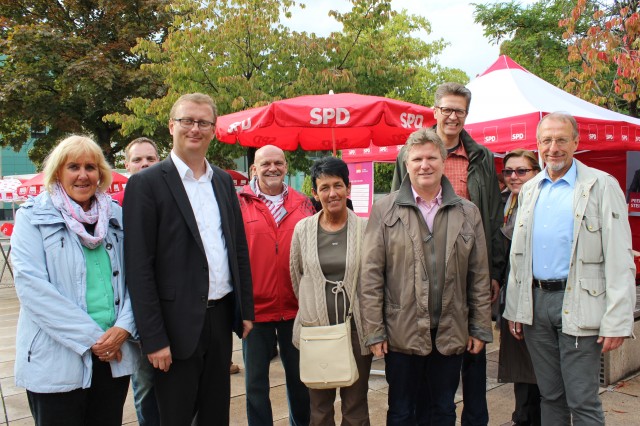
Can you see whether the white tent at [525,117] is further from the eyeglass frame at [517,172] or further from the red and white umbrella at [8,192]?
the red and white umbrella at [8,192]

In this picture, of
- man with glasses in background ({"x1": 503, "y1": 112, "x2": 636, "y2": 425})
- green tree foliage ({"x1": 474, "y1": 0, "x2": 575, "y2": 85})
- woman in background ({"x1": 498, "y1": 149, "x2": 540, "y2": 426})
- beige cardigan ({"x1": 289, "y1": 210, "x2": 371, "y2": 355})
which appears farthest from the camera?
green tree foliage ({"x1": 474, "y1": 0, "x2": 575, "y2": 85})

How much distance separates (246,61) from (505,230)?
10.1 metres

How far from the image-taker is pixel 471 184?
11.0 ft

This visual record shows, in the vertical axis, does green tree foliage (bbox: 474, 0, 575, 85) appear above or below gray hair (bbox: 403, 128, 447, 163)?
above

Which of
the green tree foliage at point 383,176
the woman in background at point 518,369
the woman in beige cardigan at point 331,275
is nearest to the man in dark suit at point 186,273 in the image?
the woman in beige cardigan at point 331,275

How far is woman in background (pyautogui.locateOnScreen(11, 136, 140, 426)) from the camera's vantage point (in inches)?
90.4

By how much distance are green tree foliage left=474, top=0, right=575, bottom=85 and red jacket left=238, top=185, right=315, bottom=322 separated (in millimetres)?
18762

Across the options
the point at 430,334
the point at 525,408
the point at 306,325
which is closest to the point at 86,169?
the point at 306,325

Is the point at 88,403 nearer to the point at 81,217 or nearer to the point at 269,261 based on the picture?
the point at 81,217

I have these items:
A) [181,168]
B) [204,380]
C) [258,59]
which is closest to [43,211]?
[181,168]

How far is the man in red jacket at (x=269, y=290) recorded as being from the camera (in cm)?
336

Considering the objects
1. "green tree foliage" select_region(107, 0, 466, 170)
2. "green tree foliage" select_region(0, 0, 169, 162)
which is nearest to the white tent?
"green tree foliage" select_region(107, 0, 466, 170)

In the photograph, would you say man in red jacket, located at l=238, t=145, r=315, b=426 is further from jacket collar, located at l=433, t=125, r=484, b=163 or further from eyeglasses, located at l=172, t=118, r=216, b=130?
jacket collar, located at l=433, t=125, r=484, b=163

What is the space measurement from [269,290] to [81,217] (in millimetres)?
1323
